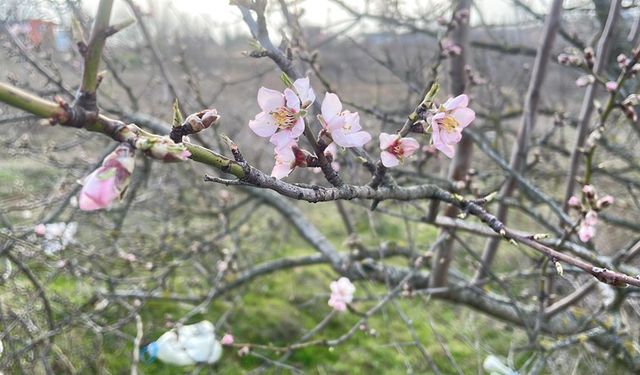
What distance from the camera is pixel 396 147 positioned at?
1103mm

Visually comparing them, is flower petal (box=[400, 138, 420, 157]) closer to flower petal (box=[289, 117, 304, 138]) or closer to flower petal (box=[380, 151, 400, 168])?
flower petal (box=[380, 151, 400, 168])

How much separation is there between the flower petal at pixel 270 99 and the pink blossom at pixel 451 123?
1.07ft

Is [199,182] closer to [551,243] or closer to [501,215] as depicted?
[501,215]

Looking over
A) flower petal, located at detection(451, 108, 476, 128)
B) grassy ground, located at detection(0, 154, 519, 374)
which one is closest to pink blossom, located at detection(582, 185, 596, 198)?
flower petal, located at detection(451, 108, 476, 128)

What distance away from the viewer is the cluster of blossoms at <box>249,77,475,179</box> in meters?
0.99

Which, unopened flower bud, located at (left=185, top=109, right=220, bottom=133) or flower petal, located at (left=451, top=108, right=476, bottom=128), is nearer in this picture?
unopened flower bud, located at (left=185, top=109, right=220, bottom=133)

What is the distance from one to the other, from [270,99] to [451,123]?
395 mm

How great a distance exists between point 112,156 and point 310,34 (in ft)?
14.7

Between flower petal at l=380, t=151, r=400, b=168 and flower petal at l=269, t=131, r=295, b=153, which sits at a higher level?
flower petal at l=269, t=131, r=295, b=153

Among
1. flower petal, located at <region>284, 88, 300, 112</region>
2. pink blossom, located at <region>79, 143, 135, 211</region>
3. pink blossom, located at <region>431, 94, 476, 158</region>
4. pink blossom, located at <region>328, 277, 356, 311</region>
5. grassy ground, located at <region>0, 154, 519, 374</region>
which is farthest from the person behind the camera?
grassy ground, located at <region>0, 154, 519, 374</region>

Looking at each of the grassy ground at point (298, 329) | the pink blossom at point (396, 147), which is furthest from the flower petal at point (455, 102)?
the grassy ground at point (298, 329)

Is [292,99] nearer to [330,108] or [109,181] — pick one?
[330,108]

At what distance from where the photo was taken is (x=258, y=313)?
15.5 ft

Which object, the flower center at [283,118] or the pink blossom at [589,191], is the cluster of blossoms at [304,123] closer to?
the flower center at [283,118]
